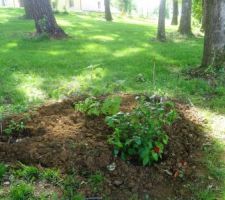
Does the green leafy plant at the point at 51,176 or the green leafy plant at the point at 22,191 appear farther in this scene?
the green leafy plant at the point at 51,176

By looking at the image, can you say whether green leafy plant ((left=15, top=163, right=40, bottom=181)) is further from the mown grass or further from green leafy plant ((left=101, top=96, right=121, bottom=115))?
the mown grass

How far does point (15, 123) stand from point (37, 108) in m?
0.77

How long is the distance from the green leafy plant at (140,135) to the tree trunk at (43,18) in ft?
26.9

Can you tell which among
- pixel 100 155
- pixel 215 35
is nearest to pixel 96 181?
pixel 100 155

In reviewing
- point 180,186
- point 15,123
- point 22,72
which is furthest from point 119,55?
point 180,186

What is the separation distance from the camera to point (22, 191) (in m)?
3.43

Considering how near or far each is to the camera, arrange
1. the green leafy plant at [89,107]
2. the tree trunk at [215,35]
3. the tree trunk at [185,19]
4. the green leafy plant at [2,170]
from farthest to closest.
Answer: the tree trunk at [185,19] < the tree trunk at [215,35] < the green leafy plant at [89,107] < the green leafy plant at [2,170]

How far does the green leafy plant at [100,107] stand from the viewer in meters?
4.45

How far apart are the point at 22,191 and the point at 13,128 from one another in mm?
1177

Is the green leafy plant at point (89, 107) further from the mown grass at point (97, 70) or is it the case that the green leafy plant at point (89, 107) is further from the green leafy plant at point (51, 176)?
the green leafy plant at point (51, 176)

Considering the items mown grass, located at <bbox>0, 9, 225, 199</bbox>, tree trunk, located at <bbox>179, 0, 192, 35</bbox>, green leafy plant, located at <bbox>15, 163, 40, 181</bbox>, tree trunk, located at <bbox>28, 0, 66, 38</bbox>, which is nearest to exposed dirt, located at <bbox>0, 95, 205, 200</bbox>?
green leafy plant, located at <bbox>15, 163, 40, 181</bbox>

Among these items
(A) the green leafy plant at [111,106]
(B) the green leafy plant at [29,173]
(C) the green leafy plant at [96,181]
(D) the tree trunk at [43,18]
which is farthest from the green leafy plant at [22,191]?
(D) the tree trunk at [43,18]

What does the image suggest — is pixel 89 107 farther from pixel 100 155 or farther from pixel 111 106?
pixel 100 155

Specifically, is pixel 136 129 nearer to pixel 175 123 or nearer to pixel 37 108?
pixel 175 123
